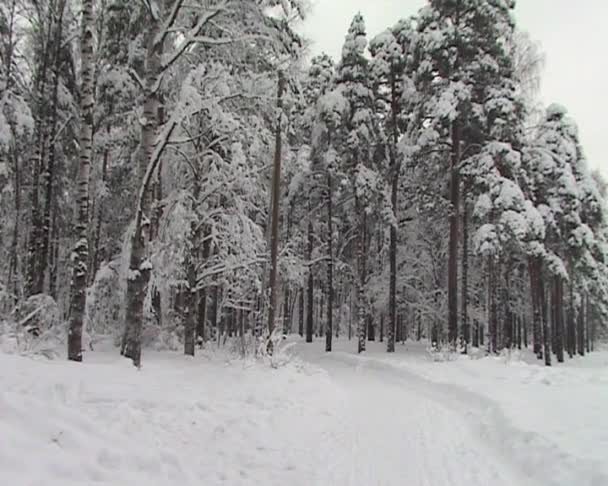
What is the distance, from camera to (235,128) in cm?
1223

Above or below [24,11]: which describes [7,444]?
below

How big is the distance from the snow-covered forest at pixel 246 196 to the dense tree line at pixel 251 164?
0.29ft

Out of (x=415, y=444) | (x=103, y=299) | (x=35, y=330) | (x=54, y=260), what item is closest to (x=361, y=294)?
(x=103, y=299)

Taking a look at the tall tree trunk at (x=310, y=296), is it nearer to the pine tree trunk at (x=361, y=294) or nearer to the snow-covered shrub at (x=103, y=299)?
the pine tree trunk at (x=361, y=294)

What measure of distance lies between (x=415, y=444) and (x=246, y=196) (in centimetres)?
910

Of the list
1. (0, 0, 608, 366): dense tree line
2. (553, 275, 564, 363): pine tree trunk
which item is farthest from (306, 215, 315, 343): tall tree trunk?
(553, 275, 564, 363): pine tree trunk

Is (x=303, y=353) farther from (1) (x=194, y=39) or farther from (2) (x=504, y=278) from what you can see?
(1) (x=194, y=39)

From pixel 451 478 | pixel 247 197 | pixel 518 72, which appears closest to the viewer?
pixel 451 478

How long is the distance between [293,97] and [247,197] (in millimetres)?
3209

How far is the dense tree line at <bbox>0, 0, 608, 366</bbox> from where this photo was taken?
35.8 feet

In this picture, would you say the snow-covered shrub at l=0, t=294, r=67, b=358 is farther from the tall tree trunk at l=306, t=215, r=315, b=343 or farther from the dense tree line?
the tall tree trunk at l=306, t=215, r=315, b=343

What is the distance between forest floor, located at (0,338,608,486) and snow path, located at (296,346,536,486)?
0.03 meters

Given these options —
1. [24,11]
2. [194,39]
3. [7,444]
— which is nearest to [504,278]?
[194,39]

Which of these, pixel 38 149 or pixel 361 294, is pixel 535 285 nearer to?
pixel 361 294
